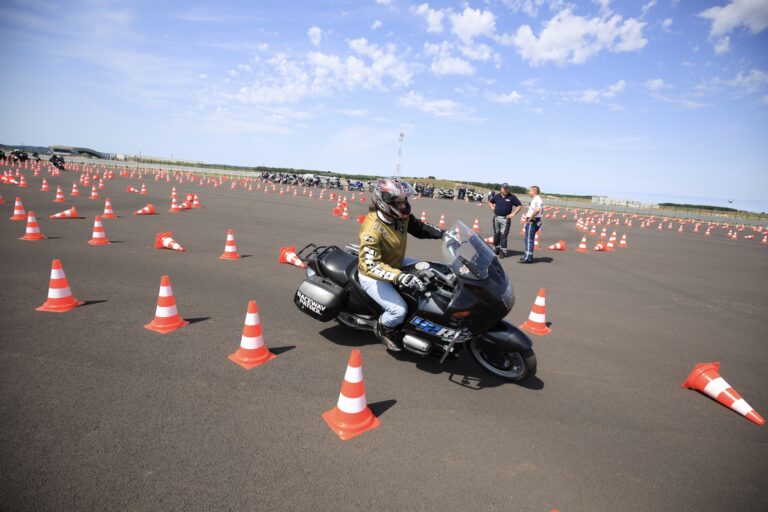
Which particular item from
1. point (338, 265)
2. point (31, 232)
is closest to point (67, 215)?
point (31, 232)

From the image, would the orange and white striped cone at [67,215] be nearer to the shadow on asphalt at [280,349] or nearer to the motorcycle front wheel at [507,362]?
the shadow on asphalt at [280,349]

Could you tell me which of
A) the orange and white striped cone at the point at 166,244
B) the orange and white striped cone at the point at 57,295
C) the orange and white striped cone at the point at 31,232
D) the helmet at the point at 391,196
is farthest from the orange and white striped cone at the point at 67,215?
the helmet at the point at 391,196

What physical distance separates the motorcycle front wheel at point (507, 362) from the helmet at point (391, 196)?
1.69 m

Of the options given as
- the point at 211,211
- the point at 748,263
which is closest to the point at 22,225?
the point at 211,211

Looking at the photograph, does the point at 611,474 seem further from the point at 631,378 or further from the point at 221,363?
the point at 221,363

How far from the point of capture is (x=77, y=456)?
2660 millimetres

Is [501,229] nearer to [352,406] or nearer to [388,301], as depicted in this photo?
[388,301]

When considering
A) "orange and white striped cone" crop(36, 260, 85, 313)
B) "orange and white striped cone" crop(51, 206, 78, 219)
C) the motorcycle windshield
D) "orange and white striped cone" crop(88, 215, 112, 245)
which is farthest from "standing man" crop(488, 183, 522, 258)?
"orange and white striped cone" crop(51, 206, 78, 219)

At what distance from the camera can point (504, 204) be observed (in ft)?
35.7

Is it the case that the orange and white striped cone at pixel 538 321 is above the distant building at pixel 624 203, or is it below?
below

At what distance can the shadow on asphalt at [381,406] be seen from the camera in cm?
350

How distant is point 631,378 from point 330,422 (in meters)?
3.70

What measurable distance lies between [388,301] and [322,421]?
4.63ft

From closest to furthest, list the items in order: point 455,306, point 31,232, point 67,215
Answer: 1. point 455,306
2. point 31,232
3. point 67,215
